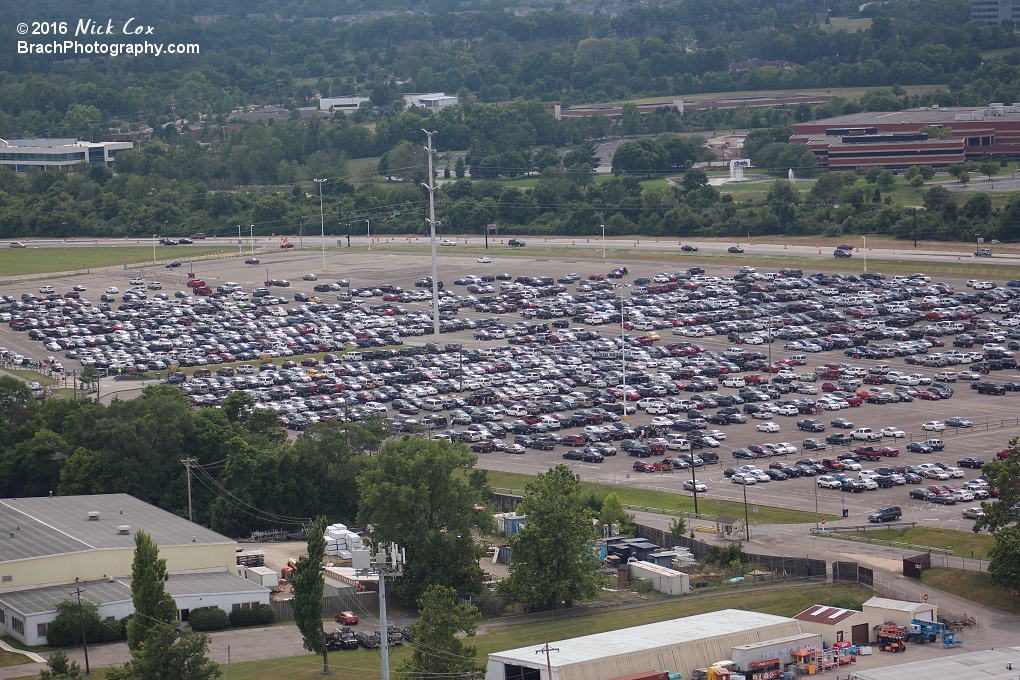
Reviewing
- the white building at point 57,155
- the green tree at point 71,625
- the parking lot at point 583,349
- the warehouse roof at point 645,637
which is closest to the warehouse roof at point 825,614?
the warehouse roof at point 645,637

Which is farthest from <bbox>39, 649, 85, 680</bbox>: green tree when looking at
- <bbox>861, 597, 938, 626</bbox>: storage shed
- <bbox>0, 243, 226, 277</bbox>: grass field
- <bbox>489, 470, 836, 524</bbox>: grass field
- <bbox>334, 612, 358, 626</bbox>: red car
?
<bbox>0, 243, 226, 277</bbox>: grass field

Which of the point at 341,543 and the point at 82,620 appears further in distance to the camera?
the point at 341,543

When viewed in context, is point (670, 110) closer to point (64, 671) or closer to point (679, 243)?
point (679, 243)

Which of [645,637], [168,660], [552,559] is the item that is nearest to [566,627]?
[552,559]

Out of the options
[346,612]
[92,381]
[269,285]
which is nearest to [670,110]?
[269,285]

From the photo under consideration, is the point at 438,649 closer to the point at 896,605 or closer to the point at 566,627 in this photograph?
the point at 566,627

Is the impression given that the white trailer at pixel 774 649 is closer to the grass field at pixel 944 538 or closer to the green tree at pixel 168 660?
the grass field at pixel 944 538
